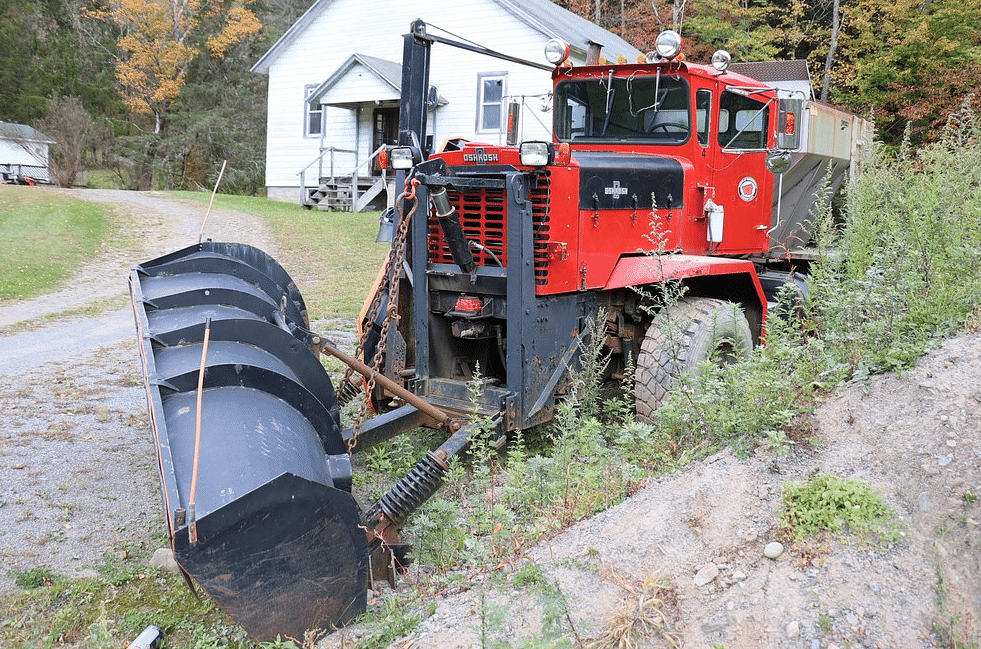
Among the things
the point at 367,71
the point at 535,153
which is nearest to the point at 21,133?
the point at 367,71

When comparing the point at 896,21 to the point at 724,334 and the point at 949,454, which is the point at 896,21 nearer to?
A: the point at 724,334

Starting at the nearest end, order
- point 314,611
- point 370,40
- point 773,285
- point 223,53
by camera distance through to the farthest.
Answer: point 314,611
point 773,285
point 370,40
point 223,53

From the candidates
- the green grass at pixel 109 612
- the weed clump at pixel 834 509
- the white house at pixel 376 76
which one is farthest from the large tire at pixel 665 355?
the white house at pixel 376 76

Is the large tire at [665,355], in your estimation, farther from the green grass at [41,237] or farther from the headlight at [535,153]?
the green grass at [41,237]

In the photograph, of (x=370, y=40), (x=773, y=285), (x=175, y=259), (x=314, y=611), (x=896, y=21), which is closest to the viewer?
(x=314, y=611)

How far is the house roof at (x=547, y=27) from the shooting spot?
22.6m

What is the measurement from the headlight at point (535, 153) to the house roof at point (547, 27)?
54.2 ft

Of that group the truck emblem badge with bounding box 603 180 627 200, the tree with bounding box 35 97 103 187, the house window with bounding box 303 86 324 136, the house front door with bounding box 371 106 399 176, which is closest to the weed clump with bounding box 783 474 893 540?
the truck emblem badge with bounding box 603 180 627 200

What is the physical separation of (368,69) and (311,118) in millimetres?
3995

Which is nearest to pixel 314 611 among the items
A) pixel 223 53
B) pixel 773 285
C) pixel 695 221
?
pixel 695 221

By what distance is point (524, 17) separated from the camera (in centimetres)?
2272

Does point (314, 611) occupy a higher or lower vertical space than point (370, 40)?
lower

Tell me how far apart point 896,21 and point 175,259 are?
22.2 m

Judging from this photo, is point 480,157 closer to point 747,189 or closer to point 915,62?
point 747,189
